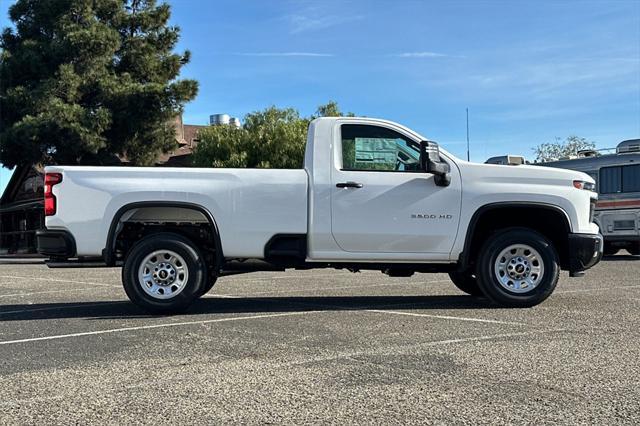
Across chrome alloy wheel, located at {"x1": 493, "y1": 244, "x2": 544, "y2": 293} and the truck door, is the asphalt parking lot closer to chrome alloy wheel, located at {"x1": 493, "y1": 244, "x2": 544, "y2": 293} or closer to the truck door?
chrome alloy wheel, located at {"x1": 493, "y1": 244, "x2": 544, "y2": 293}

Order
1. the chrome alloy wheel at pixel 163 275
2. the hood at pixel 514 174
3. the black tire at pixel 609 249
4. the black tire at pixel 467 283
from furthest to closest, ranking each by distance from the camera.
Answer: the black tire at pixel 609 249
the black tire at pixel 467 283
the hood at pixel 514 174
the chrome alloy wheel at pixel 163 275

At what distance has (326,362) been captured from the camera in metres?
4.91

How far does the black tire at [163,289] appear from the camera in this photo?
7070 mm

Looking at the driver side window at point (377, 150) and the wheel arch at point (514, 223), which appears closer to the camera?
the wheel arch at point (514, 223)

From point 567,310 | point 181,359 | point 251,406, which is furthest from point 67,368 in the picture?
point 567,310

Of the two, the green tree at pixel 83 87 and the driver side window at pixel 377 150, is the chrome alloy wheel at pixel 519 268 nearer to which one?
the driver side window at pixel 377 150

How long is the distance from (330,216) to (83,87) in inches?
907

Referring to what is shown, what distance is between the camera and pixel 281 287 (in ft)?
33.9

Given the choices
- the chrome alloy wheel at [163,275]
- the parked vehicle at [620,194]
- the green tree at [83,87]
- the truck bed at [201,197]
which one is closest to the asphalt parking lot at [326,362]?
the chrome alloy wheel at [163,275]

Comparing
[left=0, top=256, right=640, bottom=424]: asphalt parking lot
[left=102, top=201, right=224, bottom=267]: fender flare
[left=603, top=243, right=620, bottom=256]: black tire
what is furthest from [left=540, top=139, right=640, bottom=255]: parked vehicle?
[left=102, top=201, right=224, bottom=267]: fender flare

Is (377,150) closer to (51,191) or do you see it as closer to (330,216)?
(330,216)

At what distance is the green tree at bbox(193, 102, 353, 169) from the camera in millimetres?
28219

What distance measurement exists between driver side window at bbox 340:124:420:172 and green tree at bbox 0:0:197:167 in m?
20.6

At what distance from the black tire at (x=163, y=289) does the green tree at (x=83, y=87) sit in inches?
791
